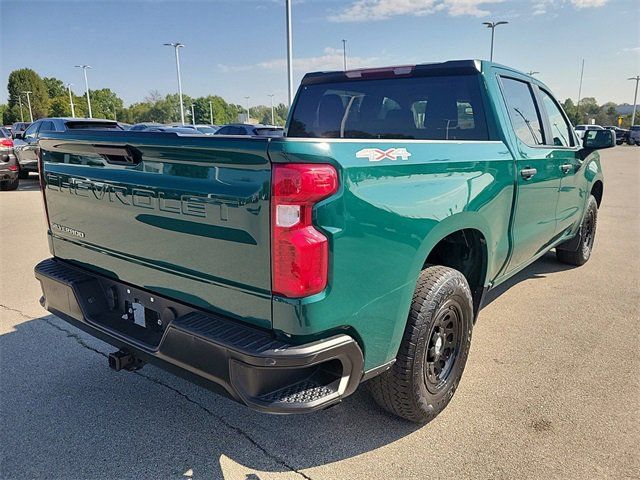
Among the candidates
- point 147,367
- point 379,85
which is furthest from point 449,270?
point 147,367

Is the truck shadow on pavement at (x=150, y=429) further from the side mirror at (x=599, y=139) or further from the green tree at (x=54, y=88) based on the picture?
the green tree at (x=54, y=88)

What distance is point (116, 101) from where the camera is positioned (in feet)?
390

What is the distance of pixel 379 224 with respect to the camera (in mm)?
2078

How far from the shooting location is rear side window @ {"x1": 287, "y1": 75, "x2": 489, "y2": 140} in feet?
10.9

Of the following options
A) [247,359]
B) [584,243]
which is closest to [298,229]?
[247,359]

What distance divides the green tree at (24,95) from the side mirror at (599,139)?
10911 centimetres

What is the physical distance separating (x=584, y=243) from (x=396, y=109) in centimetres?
353

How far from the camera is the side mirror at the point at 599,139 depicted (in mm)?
4449

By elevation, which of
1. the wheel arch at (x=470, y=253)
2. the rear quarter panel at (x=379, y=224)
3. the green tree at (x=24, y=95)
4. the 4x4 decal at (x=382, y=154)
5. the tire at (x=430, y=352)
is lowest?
the tire at (x=430, y=352)

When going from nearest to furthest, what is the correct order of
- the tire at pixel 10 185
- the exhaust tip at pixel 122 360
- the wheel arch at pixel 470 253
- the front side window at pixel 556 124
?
the exhaust tip at pixel 122 360 < the wheel arch at pixel 470 253 < the front side window at pixel 556 124 < the tire at pixel 10 185

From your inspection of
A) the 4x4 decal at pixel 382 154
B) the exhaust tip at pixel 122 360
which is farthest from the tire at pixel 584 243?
the exhaust tip at pixel 122 360

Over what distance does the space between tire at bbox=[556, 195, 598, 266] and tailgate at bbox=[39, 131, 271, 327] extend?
484 centimetres

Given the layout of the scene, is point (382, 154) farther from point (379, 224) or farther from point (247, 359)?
point (247, 359)

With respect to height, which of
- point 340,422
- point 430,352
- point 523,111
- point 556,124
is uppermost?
point 523,111
